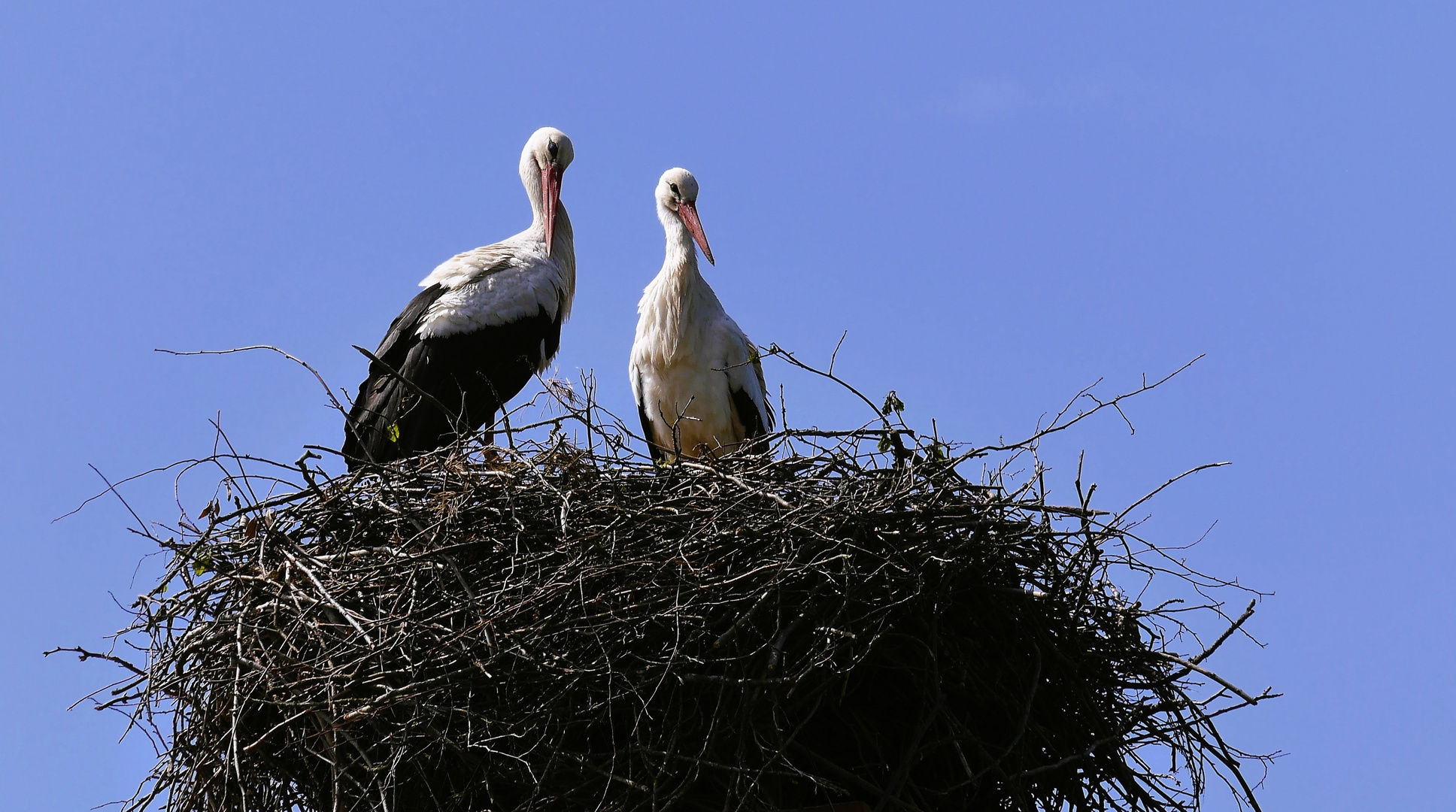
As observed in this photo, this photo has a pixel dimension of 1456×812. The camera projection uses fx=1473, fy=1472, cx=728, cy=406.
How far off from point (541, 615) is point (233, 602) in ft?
2.56

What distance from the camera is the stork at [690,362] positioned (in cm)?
474

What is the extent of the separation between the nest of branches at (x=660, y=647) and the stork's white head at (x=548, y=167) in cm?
221

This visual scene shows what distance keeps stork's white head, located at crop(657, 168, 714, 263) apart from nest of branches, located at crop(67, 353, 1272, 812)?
1.77 m

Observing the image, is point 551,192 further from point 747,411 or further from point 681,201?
point 747,411

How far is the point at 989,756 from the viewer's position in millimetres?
2820

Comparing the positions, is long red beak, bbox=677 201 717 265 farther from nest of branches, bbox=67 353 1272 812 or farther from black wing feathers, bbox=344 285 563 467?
nest of branches, bbox=67 353 1272 812

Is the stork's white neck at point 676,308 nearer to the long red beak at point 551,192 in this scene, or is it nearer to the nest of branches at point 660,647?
the long red beak at point 551,192

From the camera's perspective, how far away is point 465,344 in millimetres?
4723

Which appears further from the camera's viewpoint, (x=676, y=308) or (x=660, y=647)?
(x=676, y=308)

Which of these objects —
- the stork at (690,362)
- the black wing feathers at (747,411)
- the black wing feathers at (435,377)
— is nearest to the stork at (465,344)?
the black wing feathers at (435,377)

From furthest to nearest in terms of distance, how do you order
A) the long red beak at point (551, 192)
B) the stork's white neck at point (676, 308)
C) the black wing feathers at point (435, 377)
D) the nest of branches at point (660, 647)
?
the long red beak at point (551, 192), the stork's white neck at point (676, 308), the black wing feathers at point (435, 377), the nest of branches at point (660, 647)

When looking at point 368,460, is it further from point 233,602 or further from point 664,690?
point 664,690

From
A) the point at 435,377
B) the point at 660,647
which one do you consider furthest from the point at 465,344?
the point at 660,647

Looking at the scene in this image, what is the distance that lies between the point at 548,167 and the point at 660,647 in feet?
9.49
